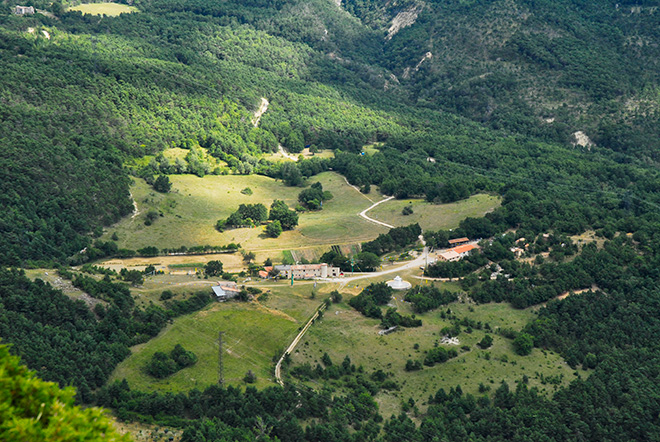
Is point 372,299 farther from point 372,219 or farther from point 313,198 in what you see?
point 313,198

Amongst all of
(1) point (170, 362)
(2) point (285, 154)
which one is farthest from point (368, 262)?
(2) point (285, 154)

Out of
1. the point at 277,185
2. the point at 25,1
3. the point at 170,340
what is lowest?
the point at 277,185

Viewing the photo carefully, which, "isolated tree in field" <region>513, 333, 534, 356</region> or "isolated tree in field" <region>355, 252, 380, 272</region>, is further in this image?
"isolated tree in field" <region>355, 252, 380, 272</region>

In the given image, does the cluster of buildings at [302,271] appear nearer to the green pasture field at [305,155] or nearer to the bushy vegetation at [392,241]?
the bushy vegetation at [392,241]

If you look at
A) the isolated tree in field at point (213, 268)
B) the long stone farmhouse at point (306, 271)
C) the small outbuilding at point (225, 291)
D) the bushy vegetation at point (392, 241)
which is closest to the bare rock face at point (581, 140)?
the bushy vegetation at point (392, 241)

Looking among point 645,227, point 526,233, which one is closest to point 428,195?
point 526,233

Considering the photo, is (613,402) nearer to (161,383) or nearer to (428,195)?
(161,383)

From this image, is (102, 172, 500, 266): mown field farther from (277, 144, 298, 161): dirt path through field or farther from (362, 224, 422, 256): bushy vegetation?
A: (277, 144, 298, 161): dirt path through field

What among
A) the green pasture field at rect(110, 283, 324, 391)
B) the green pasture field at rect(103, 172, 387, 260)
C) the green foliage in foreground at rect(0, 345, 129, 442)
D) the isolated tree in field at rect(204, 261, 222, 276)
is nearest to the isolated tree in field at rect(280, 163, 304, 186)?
the green pasture field at rect(103, 172, 387, 260)
